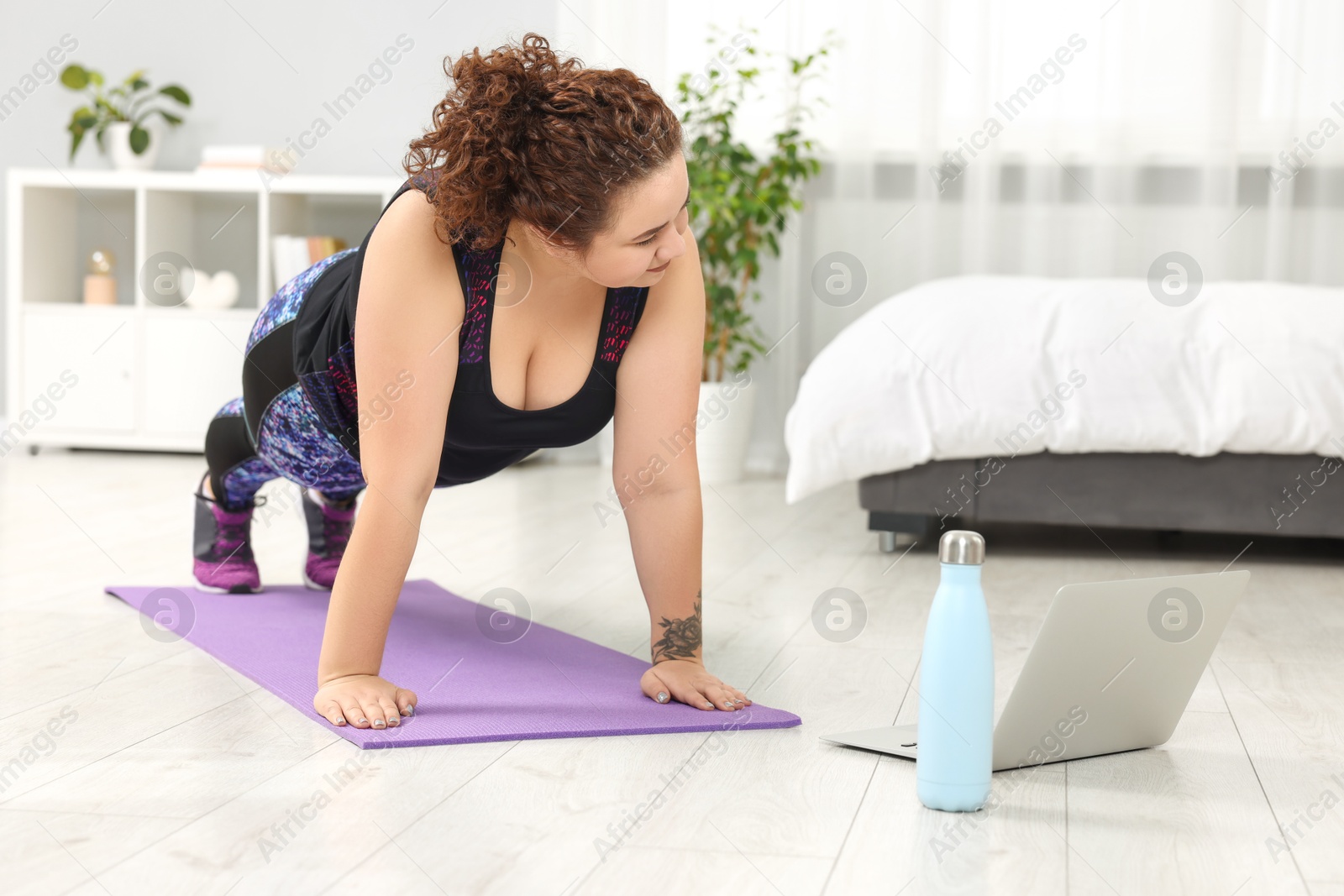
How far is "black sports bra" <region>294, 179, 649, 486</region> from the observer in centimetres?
132

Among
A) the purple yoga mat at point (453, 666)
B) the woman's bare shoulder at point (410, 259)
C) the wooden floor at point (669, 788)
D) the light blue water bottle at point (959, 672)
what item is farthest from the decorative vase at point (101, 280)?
the light blue water bottle at point (959, 672)

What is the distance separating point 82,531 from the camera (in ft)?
7.97

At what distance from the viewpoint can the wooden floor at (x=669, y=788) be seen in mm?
913

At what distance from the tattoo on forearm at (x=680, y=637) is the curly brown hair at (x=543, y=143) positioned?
42cm

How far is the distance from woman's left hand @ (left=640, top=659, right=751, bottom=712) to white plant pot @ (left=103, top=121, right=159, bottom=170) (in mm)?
3252

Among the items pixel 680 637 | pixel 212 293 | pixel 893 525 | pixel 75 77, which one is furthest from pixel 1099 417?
pixel 75 77

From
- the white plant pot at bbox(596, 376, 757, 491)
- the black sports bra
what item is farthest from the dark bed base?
the white plant pot at bbox(596, 376, 757, 491)

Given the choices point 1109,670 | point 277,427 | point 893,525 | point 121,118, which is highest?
point 121,118

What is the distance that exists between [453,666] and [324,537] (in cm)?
49

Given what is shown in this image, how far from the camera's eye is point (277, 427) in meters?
1.60

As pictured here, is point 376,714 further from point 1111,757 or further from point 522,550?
point 522,550

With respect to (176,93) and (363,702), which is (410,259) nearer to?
(363,702)

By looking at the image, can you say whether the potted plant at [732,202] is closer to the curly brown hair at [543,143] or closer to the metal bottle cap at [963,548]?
the curly brown hair at [543,143]

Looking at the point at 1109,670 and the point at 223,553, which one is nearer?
the point at 1109,670
